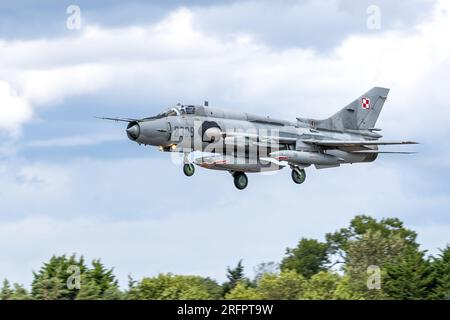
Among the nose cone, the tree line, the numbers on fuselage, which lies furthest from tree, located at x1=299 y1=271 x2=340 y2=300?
the nose cone

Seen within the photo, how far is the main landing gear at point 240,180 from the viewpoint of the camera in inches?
2165

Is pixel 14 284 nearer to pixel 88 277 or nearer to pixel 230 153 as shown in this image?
pixel 88 277

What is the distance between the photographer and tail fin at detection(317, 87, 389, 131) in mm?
59781

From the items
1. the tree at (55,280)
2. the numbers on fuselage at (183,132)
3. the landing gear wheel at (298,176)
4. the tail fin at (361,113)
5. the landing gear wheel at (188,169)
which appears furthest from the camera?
the tree at (55,280)

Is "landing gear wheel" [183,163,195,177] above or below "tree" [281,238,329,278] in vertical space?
below

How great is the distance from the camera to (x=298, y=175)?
57125 millimetres

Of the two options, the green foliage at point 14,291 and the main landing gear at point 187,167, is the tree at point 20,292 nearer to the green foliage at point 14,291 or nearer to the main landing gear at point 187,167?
the green foliage at point 14,291

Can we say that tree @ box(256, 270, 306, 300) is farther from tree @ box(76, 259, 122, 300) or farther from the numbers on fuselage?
the numbers on fuselage

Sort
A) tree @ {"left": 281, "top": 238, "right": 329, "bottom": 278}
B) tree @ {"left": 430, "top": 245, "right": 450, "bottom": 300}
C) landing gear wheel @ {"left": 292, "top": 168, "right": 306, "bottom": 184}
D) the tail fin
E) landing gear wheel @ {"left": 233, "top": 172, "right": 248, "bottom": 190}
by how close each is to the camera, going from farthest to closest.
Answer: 1. tree @ {"left": 281, "top": 238, "right": 329, "bottom": 278}
2. tree @ {"left": 430, "top": 245, "right": 450, "bottom": 300}
3. the tail fin
4. landing gear wheel @ {"left": 292, "top": 168, "right": 306, "bottom": 184}
5. landing gear wheel @ {"left": 233, "top": 172, "right": 248, "bottom": 190}

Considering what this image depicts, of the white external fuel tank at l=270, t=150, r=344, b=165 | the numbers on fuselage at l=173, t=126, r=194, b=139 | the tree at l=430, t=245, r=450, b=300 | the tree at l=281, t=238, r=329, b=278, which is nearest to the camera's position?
the numbers on fuselage at l=173, t=126, r=194, b=139

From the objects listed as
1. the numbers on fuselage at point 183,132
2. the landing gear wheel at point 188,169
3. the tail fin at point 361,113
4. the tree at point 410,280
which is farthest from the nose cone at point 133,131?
the tree at point 410,280
